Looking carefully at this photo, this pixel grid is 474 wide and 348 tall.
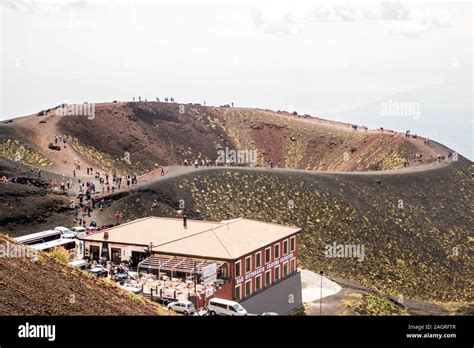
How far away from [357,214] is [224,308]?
59010 mm

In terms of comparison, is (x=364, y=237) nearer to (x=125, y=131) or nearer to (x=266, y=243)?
(x=266, y=243)

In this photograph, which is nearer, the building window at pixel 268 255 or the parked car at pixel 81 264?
the parked car at pixel 81 264

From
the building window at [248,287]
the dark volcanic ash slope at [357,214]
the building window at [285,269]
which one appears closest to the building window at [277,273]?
the building window at [285,269]

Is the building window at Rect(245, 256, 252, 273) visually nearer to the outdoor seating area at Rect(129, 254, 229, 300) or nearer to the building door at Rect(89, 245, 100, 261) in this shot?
the outdoor seating area at Rect(129, 254, 229, 300)

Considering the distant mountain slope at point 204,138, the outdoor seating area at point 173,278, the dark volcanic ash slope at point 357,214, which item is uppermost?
the distant mountain slope at point 204,138

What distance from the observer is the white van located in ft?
140

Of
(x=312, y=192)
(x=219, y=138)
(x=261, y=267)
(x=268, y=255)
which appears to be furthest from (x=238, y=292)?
(x=219, y=138)

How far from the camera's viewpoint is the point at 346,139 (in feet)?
509

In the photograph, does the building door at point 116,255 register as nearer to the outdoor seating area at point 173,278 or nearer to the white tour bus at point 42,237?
the outdoor seating area at point 173,278

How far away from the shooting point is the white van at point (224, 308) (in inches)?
1686

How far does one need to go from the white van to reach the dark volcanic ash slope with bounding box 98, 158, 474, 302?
1483 inches

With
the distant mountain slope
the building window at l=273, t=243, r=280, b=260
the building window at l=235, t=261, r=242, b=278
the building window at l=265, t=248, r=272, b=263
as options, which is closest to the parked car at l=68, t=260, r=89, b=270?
the building window at l=235, t=261, r=242, b=278

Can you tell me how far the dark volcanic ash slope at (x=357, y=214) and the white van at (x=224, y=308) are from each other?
3767 centimetres
